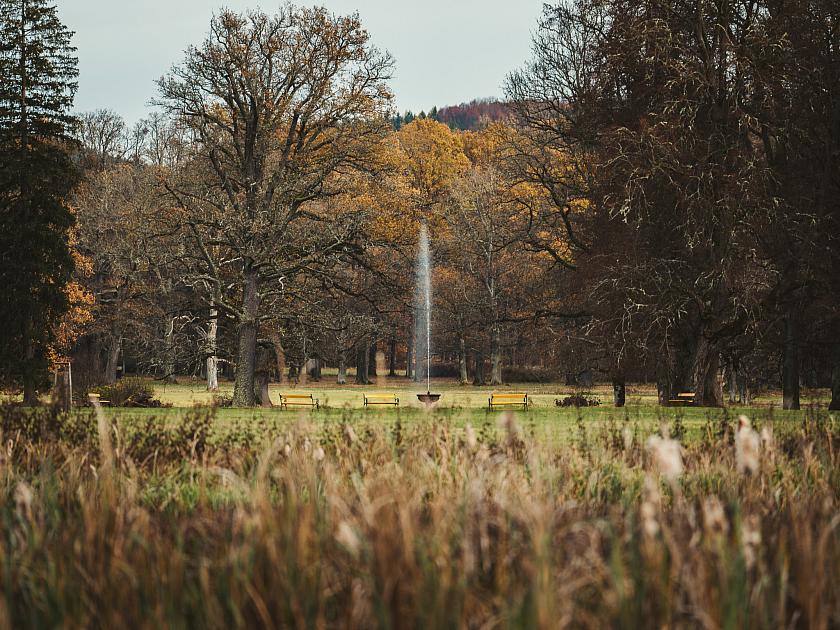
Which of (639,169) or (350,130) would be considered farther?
(350,130)

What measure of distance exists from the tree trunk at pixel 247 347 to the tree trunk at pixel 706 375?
12.3 m

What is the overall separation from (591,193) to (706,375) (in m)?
6.28

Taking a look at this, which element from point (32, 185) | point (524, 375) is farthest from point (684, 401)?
point (524, 375)

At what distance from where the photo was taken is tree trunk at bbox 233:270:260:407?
29.7m

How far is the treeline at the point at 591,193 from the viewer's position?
76.3ft

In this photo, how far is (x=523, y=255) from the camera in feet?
189

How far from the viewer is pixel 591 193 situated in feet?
93.7

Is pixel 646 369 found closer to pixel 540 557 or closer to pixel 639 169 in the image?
pixel 639 169

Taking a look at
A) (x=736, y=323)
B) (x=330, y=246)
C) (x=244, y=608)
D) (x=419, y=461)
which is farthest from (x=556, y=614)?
(x=330, y=246)

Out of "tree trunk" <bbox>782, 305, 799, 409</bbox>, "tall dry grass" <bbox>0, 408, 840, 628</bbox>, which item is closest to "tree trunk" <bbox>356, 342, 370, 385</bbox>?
"tree trunk" <bbox>782, 305, 799, 409</bbox>

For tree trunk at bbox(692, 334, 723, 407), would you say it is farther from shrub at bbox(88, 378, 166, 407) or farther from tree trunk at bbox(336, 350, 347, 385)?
tree trunk at bbox(336, 350, 347, 385)

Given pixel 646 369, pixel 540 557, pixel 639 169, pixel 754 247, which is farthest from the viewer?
pixel 646 369

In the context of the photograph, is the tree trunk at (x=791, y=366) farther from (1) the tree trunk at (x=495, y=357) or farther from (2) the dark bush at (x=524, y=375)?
(2) the dark bush at (x=524, y=375)

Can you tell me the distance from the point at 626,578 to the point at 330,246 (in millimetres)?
26646
